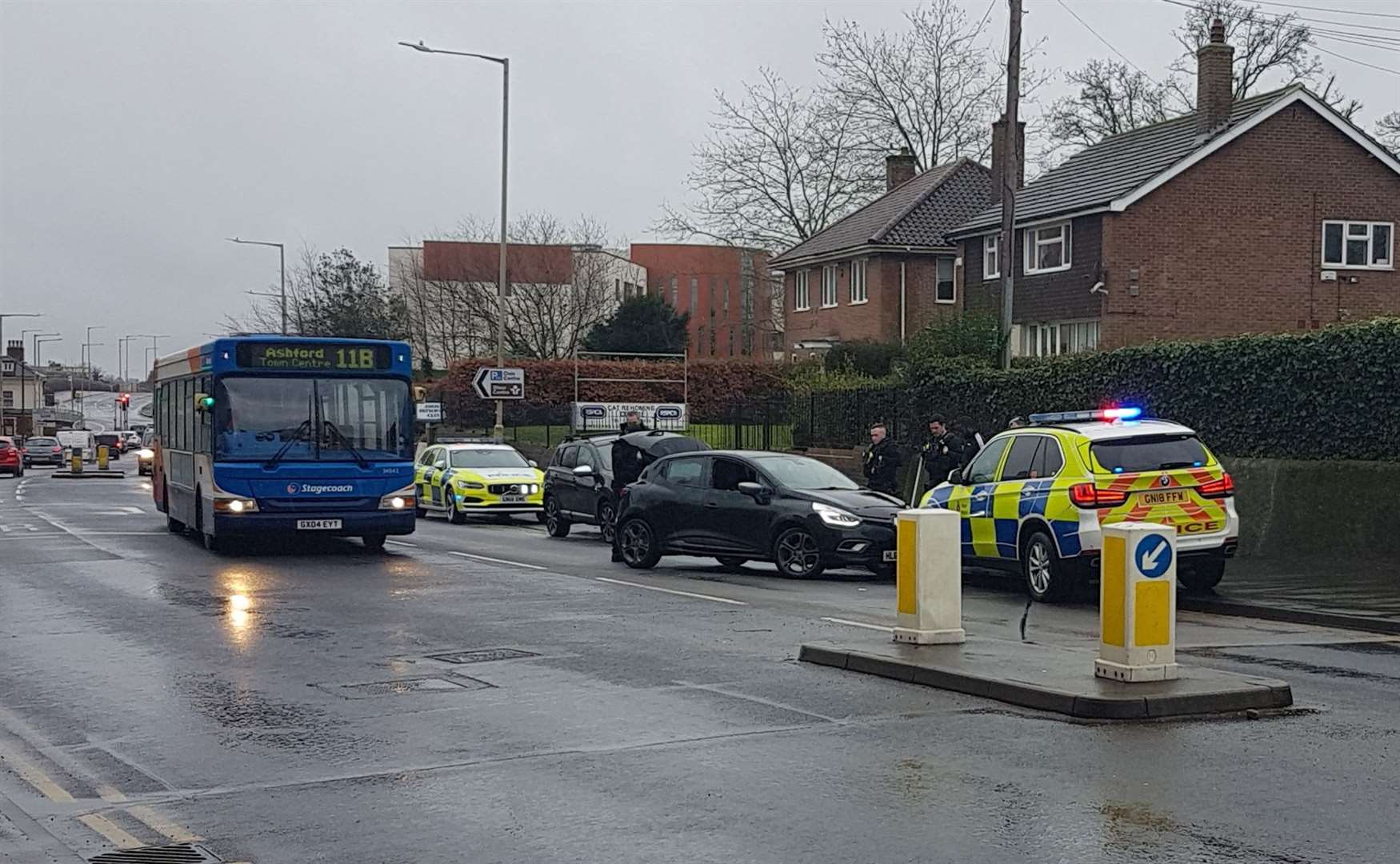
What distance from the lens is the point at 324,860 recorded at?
643 centimetres

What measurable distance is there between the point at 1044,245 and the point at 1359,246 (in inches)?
303

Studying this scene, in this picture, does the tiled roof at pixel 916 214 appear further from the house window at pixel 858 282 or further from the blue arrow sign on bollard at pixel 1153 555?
the blue arrow sign on bollard at pixel 1153 555

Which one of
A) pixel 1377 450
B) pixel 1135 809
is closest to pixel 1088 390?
pixel 1377 450

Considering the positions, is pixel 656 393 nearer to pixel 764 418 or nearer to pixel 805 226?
pixel 764 418

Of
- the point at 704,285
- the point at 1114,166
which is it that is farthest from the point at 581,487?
the point at 704,285

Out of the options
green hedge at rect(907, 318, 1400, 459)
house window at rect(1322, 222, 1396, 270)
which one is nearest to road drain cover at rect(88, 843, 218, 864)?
green hedge at rect(907, 318, 1400, 459)

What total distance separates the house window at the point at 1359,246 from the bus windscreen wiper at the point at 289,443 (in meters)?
28.4

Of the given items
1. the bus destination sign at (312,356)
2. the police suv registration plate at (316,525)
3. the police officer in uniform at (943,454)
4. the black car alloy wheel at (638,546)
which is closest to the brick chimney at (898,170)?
the police officer in uniform at (943,454)

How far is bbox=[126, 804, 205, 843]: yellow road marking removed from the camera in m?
6.86

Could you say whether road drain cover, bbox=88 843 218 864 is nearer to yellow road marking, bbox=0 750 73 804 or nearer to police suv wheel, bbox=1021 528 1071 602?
yellow road marking, bbox=0 750 73 804

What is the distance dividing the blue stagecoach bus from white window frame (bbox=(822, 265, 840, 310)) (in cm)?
3466

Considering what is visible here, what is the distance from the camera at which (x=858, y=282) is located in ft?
175

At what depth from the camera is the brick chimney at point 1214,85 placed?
1582 inches

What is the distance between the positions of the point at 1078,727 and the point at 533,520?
25.0 metres
